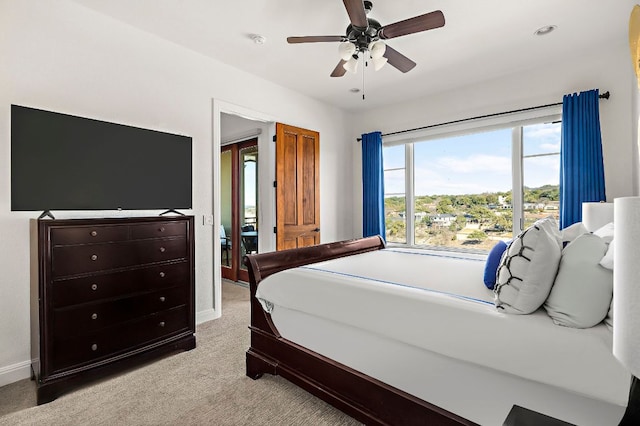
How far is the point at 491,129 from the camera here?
12.9 ft

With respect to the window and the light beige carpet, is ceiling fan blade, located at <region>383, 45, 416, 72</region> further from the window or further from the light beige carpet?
the light beige carpet

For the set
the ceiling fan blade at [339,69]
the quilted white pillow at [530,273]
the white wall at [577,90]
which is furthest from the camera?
the white wall at [577,90]

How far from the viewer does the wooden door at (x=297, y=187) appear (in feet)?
13.7

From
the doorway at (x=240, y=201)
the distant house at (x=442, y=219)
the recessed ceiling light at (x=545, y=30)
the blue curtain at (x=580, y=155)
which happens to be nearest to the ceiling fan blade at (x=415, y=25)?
the recessed ceiling light at (x=545, y=30)

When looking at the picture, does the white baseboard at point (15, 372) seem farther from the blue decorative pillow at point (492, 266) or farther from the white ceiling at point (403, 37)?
the blue decorative pillow at point (492, 266)

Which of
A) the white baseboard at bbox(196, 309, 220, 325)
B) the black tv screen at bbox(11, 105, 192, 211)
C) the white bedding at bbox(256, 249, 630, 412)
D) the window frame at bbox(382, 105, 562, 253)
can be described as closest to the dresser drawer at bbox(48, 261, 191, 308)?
the black tv screen at bbox(11, 105, 192, 211)

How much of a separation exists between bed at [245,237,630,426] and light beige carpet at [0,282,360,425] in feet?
0.39

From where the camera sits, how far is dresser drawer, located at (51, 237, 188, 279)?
2.03 m

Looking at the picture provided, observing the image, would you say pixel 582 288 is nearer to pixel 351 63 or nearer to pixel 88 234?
pixel 351 63

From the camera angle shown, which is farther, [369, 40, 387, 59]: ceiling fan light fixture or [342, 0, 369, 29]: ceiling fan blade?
[369, 40, 387, 59]: ceiling fan light fixture

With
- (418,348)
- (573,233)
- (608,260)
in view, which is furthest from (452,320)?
(573,233)

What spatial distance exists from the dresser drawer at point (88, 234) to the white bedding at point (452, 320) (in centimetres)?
112

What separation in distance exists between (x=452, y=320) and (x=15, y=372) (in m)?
2.88

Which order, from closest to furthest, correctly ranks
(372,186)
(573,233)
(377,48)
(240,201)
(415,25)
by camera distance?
1. (573,233)
2. (415,25)
3. (377,48)
4. (372,186)
5. (240,201)
